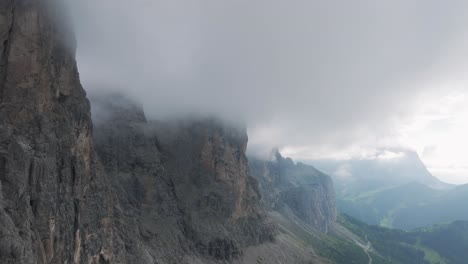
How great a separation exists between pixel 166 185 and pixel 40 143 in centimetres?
10653

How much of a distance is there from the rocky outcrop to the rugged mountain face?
48146 millimetres

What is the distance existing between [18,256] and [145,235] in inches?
3792

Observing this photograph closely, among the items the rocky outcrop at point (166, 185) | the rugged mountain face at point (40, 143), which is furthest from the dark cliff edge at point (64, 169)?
the rocky outcrop at point (166, 185)

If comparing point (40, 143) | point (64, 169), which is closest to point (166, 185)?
point (64, 169)

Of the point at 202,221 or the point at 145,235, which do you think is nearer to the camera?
the point at 145,235

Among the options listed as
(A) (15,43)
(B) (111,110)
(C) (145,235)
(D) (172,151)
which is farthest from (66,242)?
(D) (172,151)

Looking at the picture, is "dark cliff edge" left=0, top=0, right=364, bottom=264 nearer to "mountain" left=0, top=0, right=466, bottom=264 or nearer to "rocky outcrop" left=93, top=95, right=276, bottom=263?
"mountain" left=0, top=0, right=466, bottom=264

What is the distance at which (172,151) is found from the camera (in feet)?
624

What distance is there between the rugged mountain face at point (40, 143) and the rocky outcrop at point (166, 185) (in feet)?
158

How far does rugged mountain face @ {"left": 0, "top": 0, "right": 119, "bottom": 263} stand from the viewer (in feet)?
189

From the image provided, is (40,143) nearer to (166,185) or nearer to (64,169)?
(64,169)

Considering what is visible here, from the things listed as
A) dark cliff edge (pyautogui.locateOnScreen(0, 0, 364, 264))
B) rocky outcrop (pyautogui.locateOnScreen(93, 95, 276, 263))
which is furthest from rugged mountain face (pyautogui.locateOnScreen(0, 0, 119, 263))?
rocky outcrop (pyautogui.locateOnScreen(93, 95, 276, 263))

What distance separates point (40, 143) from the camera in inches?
2699

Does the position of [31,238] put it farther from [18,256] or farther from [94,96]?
[94,96]
